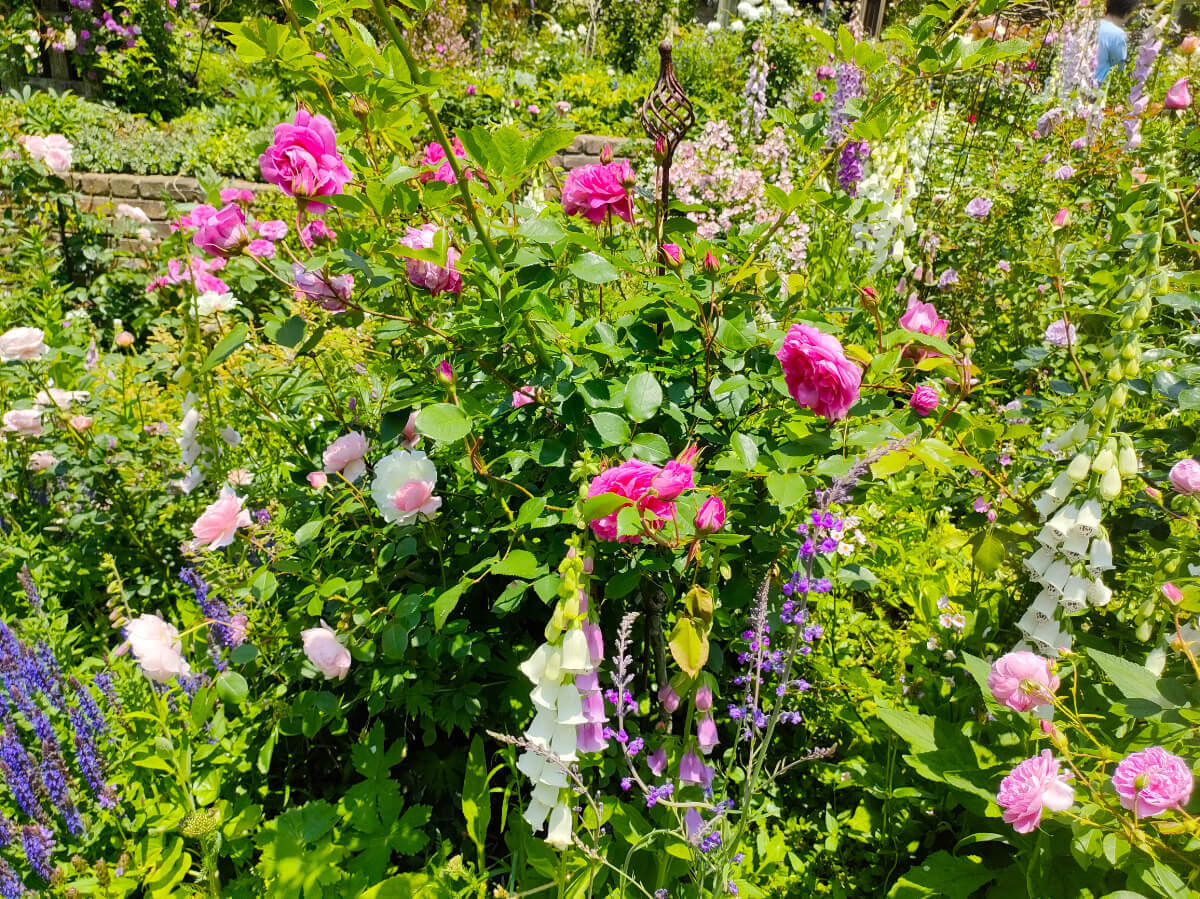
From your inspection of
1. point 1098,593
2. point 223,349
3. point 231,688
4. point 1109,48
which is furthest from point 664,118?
point 1109,48

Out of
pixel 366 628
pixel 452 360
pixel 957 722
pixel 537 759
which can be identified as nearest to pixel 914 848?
pixel 957 722

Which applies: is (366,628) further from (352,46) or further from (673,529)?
(352,46)

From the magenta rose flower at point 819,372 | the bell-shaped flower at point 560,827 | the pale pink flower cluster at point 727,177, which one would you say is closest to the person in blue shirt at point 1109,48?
the pale pink flower cluster at point 727,177

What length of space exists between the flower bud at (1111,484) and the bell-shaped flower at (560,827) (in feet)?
2.76

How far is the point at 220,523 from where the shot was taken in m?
1.40

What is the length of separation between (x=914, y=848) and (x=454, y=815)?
3.01 ft

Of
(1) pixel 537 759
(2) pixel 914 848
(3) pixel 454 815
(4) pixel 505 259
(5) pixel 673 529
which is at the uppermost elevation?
(4) pixel 505 259

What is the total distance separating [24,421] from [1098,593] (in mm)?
2573

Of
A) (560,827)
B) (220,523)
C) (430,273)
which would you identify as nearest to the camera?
(560,827)

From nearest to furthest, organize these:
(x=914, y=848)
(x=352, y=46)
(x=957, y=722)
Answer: (x=352, y=46) → (x=914, y=848) → (x=957, y=722)

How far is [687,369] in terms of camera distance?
130 cm

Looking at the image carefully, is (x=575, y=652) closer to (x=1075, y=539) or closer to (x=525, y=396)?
(x=525, y=396)

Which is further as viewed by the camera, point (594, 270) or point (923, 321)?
point (923, 321)

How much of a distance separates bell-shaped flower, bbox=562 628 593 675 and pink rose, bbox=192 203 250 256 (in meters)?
0.87
